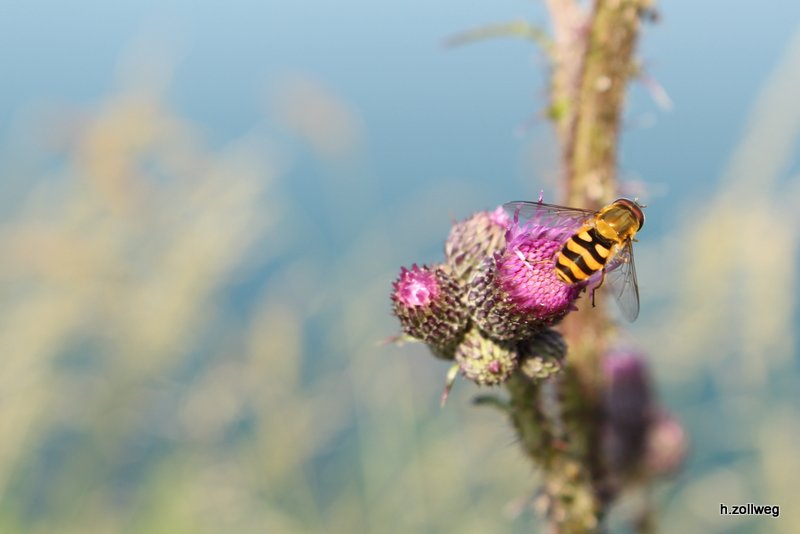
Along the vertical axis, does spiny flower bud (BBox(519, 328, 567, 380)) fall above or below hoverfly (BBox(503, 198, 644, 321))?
below

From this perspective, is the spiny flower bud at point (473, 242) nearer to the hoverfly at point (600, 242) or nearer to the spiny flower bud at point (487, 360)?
the hoverfly at point (600, 242)

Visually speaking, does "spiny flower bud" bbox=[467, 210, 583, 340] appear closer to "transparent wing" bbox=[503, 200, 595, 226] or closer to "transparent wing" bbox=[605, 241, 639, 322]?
"transparent wing" bbox=[503, 200, 595, 226]

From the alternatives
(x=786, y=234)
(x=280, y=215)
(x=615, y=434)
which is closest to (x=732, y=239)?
(x=786, y=234)

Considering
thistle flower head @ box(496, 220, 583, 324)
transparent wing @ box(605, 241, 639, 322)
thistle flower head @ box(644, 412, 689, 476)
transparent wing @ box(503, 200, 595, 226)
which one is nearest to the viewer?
thistle flower head @ box(496, 220, 583, 324)

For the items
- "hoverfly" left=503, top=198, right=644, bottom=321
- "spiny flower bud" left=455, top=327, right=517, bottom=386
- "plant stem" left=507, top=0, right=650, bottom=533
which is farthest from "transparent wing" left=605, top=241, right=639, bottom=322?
"spiny flower bud" left=455, top=327, right=517, bottom=386

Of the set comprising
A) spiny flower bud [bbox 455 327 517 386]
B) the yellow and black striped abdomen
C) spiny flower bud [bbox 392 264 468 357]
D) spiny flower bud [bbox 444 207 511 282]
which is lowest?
spiny flower bud [bbox 455 327 517 386]

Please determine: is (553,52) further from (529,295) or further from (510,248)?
(529,295)

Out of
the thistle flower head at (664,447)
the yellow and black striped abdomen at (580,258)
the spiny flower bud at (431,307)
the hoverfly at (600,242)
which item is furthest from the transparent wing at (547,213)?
the thistle flower head at (664,447)
